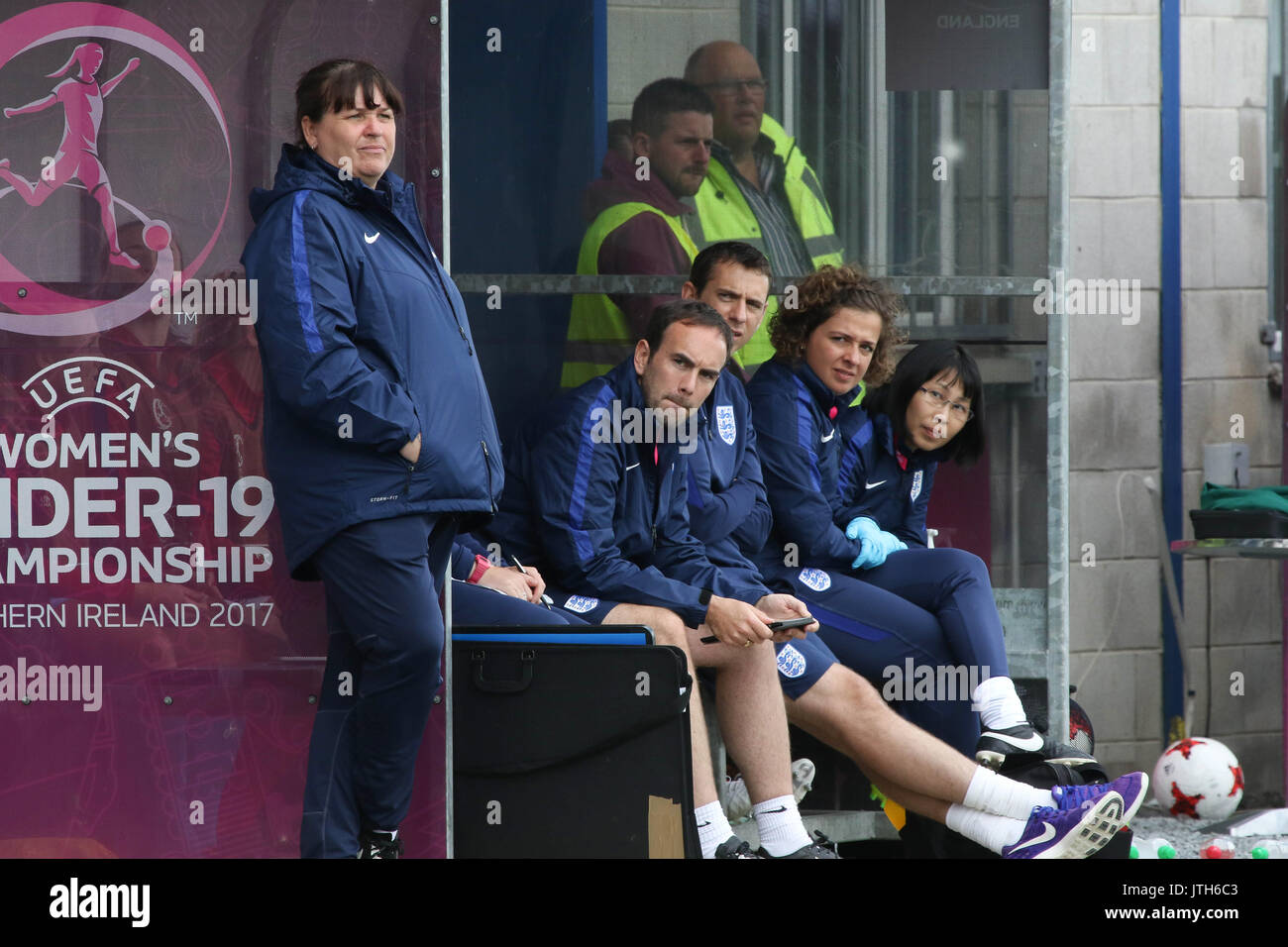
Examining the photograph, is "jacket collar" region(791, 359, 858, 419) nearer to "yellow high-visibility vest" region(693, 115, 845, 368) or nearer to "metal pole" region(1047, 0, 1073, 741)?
"yellow high-visibility vest" region(693, 115, 845, 368)

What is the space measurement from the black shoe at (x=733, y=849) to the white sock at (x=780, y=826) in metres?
0.14

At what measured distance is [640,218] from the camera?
4.09 m

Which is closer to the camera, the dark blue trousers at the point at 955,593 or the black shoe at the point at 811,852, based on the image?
the black shoe at the point at 811,852

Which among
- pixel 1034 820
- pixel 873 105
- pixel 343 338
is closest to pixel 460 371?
pixel 343 338

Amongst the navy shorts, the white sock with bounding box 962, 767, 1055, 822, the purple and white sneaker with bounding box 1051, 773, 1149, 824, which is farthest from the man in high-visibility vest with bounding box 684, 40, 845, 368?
the purple and white sneaker with bounding box 1051, 773, 1149, 824

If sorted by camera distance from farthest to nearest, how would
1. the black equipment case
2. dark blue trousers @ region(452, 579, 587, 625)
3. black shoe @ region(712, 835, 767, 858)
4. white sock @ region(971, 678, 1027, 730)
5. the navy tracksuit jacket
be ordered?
1. white sock @ region(971, 678, 1027, 730)
2. the navy tracksuit jacket
3. dark blue trousers @ region(452, 579, 587, 625)
4. black shoe @ region(712, 835, 767, 858)
5. the black equipment case

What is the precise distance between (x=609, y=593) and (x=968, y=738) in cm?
99

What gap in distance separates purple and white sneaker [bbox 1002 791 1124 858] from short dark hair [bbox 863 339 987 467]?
3.49 ft

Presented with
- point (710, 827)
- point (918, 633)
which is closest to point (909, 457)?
point (918, 633)

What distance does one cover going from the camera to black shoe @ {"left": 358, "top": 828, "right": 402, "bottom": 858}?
107 inches

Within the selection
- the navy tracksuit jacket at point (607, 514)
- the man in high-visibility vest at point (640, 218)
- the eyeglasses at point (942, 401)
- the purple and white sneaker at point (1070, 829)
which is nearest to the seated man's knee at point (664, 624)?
the navy tracksuit jacket at point (607, 514)

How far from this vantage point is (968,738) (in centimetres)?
368

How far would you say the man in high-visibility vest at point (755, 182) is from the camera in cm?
418

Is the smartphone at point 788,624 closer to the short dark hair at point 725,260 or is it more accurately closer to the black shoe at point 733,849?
the black shoe at point 733,849
